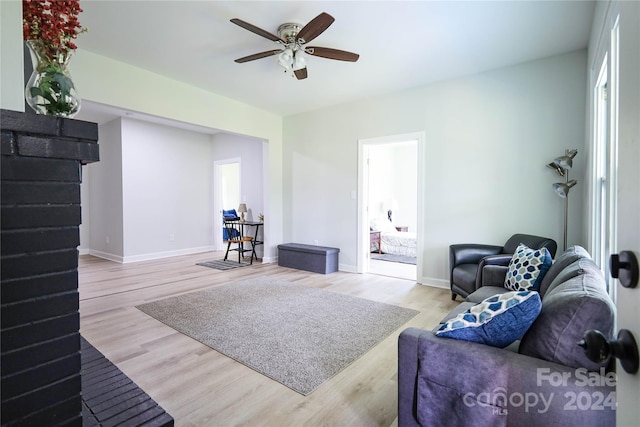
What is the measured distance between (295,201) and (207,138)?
10.6 feet

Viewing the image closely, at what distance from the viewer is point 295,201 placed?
6035 millimetres

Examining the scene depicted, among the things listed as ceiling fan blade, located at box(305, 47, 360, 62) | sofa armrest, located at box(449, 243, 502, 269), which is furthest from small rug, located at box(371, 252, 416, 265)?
ceiling fan blade, located at box(305, 47, 360, 62)

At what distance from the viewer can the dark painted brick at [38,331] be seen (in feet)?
2.80

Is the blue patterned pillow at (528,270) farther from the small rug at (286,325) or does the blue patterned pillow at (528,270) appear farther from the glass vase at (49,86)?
the glass vase at (49,86)

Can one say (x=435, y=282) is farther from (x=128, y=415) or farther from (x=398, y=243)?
(x=128, y=415)

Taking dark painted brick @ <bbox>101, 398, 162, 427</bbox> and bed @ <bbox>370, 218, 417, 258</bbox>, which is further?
bed @ <bbox>370, 218, 417, 258</bbox>

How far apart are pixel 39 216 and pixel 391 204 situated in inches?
321

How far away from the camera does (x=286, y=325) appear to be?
2.97 m

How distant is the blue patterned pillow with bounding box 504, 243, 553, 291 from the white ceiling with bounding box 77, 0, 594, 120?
211cm

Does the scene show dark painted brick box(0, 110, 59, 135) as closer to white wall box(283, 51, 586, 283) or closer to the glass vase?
the glass vase

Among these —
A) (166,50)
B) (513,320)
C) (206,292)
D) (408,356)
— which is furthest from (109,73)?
(513,320)

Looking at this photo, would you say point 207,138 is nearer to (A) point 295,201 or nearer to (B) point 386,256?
(A) point 295,201

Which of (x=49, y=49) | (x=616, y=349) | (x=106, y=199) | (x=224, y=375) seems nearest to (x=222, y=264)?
(x=106, y=199)

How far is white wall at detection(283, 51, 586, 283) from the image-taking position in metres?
3.50
